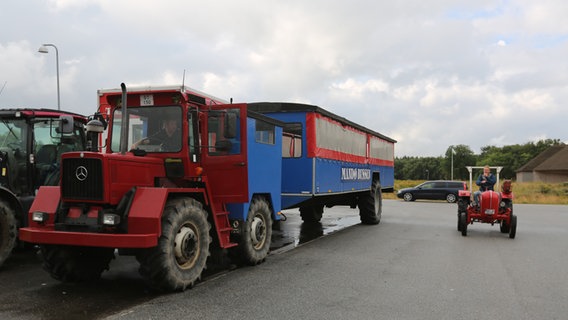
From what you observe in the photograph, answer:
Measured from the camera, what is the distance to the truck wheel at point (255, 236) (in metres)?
7.82

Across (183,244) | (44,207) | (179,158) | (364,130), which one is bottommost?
(183,244)

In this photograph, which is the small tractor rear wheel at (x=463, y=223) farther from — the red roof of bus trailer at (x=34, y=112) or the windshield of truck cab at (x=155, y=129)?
the red roof of bus trailer at (x=34, y=112)

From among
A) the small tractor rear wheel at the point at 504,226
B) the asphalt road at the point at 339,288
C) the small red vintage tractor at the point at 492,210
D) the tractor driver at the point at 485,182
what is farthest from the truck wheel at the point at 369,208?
the asphalt road at the point at 339,288

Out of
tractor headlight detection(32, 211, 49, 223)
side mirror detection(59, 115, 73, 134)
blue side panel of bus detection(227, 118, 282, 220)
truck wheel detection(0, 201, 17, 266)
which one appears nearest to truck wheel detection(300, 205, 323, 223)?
blue side panel of bus detection(227, 118, 282, 220)

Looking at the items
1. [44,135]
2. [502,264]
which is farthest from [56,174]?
[502,264]

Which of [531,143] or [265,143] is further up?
[531,143]

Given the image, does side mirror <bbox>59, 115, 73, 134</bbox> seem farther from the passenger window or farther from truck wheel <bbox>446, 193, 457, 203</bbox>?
truck wheel <bbox>446, 193, 457, 203</bbox>

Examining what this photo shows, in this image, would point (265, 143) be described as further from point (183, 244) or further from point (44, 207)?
point (44, 207)

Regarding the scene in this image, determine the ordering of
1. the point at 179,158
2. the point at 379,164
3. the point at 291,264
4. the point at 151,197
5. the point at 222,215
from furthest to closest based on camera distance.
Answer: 1. the point at 379,164
2. the point at 291,264
3. the point at 222,215
4. the point at 179,158
5. the point at 151,197

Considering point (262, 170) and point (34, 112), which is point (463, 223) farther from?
point (34, 112)

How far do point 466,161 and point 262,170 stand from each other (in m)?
124

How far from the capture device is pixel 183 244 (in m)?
6.23

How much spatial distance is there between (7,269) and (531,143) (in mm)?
127164

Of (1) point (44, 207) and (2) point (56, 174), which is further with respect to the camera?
(2) point (56, 174)
